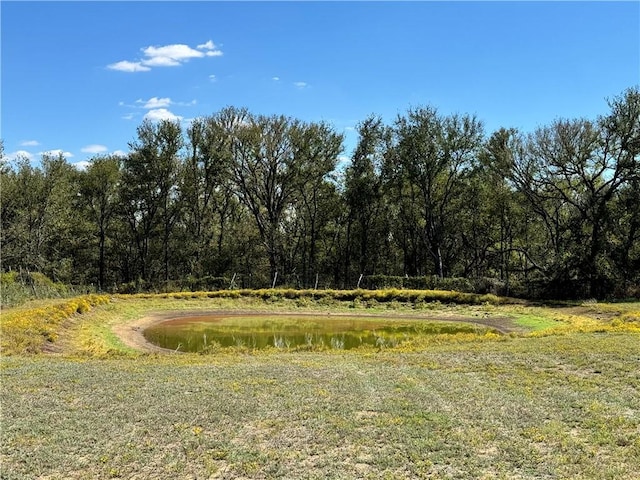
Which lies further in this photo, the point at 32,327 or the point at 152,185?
the point at 152,185

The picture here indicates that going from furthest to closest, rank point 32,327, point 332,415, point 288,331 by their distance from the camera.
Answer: point 288,331, point 32,327, point 332,415

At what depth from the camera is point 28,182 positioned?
154 ft

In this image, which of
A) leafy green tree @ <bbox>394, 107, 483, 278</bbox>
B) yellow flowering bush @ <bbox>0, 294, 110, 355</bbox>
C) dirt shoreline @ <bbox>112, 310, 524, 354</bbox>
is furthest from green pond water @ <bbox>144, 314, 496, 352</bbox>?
leafy green tree @ <bbox>394, 107, 483, 278</bbox>

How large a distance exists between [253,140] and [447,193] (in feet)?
59.6

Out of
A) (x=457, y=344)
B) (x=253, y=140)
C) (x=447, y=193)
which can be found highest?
(x=253, y=140)

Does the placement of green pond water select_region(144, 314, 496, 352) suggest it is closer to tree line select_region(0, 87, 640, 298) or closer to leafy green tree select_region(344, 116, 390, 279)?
tree line select_region(0, 87, 640, 298)

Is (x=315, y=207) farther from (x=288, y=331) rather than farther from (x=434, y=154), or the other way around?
(x=288, y=331)

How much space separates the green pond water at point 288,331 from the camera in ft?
67.8

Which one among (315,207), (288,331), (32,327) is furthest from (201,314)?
(315,207)

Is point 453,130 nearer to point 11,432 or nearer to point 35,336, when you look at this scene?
point 35,336

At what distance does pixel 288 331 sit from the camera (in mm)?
25000

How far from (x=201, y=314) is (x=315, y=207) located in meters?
23.7

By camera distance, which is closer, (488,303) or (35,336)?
(35,336)

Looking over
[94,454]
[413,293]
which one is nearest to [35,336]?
[94,454]
